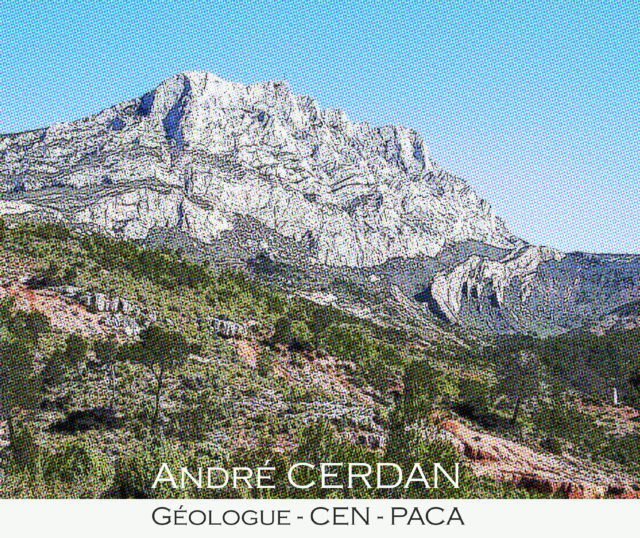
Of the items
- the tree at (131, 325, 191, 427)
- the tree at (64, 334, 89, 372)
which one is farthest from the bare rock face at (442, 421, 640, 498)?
the tree at (64, 334, 89, 372)

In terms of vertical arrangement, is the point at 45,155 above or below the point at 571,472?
above

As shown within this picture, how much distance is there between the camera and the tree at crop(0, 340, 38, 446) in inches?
874

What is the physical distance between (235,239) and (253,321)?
133m

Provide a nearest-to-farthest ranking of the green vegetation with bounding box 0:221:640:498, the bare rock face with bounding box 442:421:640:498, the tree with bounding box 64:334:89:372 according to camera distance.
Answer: the green vegetation with bounding box 0:221:640:498 → the bare rock face with bounding box 442:421:640:498 → the tree with bounding box 64:334:89:372

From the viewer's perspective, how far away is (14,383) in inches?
901

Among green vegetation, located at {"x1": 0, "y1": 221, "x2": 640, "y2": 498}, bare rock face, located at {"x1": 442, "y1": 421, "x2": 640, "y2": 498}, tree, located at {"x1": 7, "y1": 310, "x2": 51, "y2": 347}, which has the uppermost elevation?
tree, located at {"x1": 7, "y1": 310, "x2": 51, "y2": 347}

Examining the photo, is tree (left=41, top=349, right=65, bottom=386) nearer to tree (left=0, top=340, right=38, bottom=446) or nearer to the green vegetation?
the green vegetation

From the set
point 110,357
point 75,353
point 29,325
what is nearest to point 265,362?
point 110,357

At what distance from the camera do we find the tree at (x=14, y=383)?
2220 centimetres
